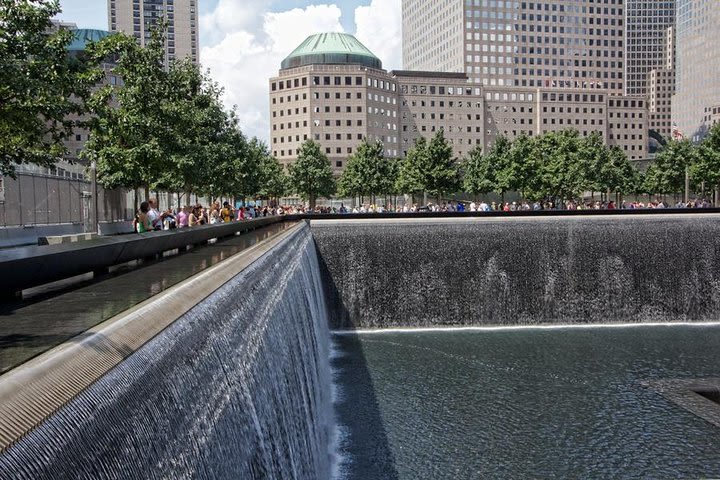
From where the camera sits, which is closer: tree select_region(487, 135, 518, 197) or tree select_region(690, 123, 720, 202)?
tree select_region(690, 123, 720, 202)

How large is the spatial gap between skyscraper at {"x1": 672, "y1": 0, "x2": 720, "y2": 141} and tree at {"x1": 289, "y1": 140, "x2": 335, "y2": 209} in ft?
350

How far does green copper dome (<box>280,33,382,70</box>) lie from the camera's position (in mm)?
145750

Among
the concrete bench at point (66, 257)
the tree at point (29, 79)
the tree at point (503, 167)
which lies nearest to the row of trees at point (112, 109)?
the tree at point (29, 79)

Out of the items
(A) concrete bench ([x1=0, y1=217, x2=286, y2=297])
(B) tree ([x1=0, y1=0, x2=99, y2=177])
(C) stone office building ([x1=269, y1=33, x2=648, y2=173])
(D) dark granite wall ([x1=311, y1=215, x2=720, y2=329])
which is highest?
(C) stone office building ([x1=269, y1=33, x2=648, y2=173])

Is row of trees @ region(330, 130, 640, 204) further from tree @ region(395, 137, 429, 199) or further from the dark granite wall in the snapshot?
the dark granite wall

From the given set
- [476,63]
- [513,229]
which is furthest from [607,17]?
[513,229]

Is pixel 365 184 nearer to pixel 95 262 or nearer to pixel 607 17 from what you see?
pixel 95 262

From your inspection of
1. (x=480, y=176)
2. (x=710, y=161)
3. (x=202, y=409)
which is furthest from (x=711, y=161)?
(x=202, y=409)

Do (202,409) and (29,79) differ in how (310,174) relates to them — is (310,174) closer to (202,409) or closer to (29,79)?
(29,79)

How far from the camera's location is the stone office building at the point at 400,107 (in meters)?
140

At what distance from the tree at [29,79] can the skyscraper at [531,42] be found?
156 m

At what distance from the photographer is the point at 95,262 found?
7852mm

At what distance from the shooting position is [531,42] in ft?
563

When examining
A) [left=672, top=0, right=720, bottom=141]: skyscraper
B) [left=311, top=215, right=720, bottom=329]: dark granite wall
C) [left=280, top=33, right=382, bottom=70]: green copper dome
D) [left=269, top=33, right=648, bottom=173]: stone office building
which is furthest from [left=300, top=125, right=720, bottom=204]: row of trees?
[left=672, top=0, right=720, bottom=141]: skyscraper
